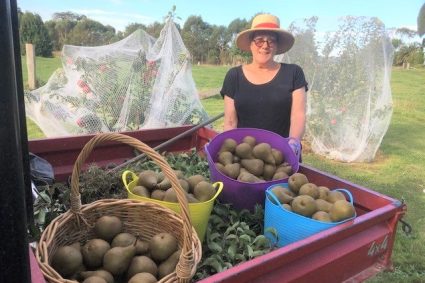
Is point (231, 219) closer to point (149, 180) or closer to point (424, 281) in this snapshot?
point (149, 180)

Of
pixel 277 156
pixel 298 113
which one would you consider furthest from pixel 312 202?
pixel 298 113

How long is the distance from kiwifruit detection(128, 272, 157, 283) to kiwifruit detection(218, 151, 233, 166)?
3.39 ft

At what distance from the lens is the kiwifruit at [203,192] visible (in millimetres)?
1889

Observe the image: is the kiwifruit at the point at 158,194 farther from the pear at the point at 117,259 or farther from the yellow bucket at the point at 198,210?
the pear at the point at 117,259

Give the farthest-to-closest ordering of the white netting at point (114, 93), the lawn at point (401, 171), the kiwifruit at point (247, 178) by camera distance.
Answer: the white netting at point (114, 93) < the lawn at point (401, 171) < the kiwifruit at point (247, 178)

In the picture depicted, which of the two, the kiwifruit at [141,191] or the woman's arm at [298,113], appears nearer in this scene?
the kiwifruit at [141,191]

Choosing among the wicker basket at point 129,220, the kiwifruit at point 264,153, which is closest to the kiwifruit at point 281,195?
the kiwifruit at point 264,153

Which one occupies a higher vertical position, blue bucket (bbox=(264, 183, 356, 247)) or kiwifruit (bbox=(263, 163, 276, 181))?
kiwifruit (bbox=(263, 163, 276, 181))

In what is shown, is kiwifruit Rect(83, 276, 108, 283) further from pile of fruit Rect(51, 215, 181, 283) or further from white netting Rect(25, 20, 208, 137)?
white netting Rect(25, 20, 208, 137)

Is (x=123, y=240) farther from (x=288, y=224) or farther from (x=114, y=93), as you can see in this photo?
(x=114, y=93)

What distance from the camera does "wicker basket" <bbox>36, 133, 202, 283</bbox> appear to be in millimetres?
1390

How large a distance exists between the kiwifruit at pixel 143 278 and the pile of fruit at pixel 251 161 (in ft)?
3.01

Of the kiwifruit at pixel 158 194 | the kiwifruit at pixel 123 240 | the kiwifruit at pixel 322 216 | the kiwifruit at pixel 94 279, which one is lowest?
the kiwifruit at pixel 94 279

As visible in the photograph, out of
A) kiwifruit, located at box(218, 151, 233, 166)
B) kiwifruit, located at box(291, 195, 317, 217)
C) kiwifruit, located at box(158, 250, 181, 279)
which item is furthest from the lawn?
kiwifruit, located at box(158, 250, 181, 279)
